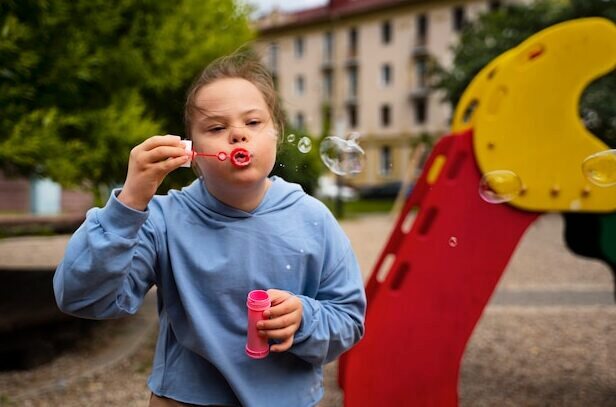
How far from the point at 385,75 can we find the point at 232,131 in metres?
40.7

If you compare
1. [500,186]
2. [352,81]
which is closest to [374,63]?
[352,81]

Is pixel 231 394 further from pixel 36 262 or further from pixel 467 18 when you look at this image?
pixel 467 18

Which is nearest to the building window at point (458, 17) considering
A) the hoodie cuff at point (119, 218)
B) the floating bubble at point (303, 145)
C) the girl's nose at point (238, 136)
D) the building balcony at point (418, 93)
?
the building balcony at point (418, 93)

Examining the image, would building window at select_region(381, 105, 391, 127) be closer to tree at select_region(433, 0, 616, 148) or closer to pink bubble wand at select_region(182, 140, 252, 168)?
tree at select_region(433, 0, 616, 148)

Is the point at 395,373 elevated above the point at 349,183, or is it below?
above

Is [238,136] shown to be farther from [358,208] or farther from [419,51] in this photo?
[419,51]

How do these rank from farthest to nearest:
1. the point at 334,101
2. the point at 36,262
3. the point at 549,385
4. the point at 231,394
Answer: the point at 334,101
the point at 36,262
the point at 549,385
the point at 231,394

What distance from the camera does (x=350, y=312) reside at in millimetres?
1447

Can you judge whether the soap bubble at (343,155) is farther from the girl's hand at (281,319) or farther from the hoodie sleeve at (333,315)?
the girl's hand at (281,319)

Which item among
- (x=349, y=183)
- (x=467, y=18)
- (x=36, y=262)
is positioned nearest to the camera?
(x=36, y=262)

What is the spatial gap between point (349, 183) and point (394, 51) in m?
9.76

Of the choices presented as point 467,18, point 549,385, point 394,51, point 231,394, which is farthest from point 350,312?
point 394,51

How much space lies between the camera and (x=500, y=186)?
2600 millimetres

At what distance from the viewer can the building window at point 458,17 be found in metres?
36.0
